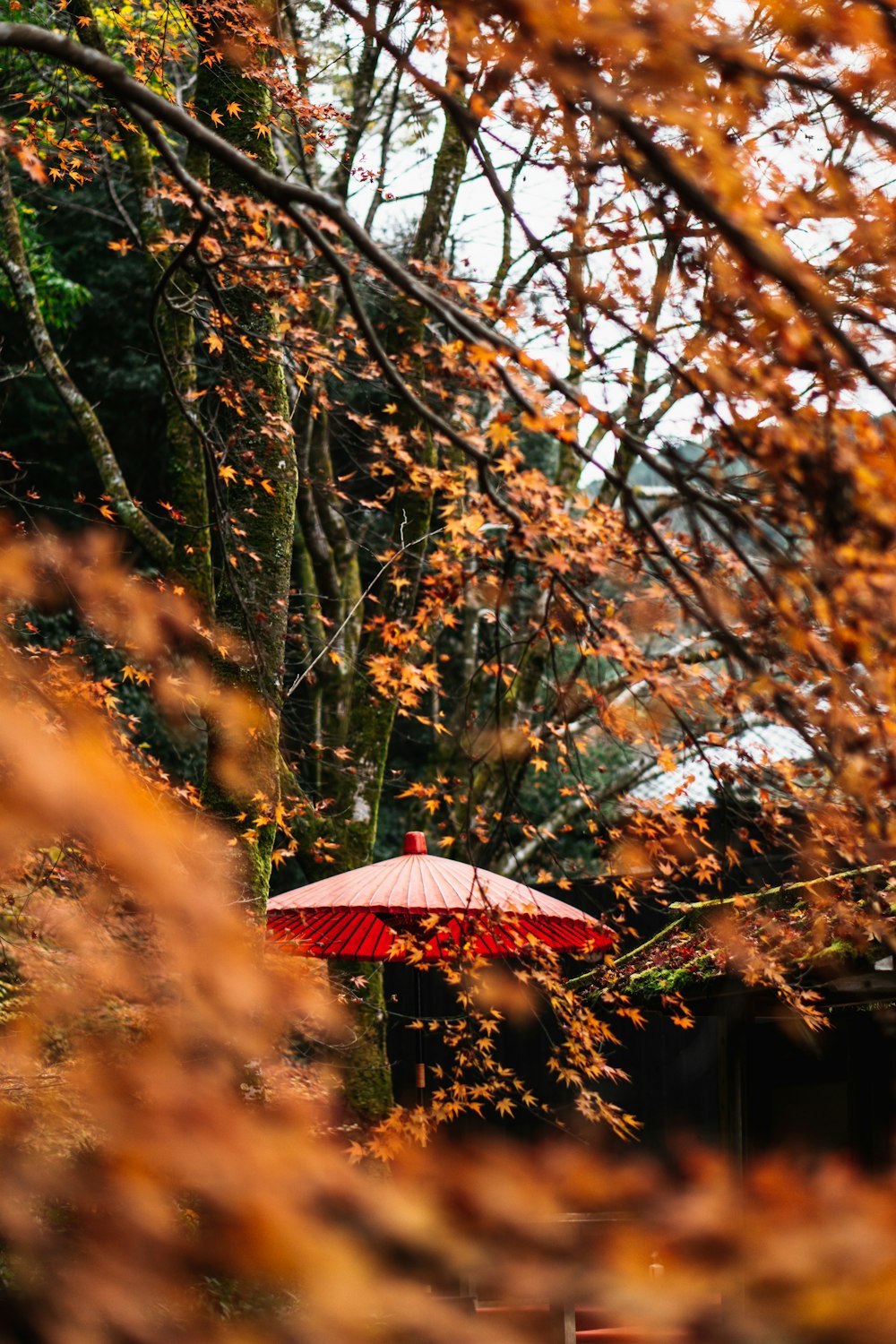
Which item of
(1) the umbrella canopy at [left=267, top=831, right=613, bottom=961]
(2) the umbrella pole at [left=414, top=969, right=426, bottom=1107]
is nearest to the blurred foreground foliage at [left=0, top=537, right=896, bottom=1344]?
(1) the umbrella canopy at [left=267, top=831, right=613, bottom=961]

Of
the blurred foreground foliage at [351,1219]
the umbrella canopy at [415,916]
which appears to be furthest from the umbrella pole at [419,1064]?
the blurred foreground foliage at [351,1219]

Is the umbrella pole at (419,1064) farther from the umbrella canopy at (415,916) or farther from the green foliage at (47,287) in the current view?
the green foliage at (47,287)

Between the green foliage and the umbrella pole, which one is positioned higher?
the green foliage

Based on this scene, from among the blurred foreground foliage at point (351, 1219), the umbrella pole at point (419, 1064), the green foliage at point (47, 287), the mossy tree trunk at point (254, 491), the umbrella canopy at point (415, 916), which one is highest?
the green foliage at point (47, 287)

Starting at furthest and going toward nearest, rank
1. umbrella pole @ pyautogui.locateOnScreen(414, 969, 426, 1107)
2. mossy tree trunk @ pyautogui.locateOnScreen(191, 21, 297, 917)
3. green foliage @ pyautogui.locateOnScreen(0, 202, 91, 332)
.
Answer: green foliage @ pyautogui.locateOnScreen(0, 202, 91, 332)
umbrella pole @ pyautogui.locateOnScreen(414, 969, 426, 1107)
mossy tree trunk @ pyautogui.locateOnScreen(191, 21, 297, 917)

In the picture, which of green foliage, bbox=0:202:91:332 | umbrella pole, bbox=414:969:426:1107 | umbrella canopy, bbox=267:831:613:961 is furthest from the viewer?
green foliage, bbox=0:202:91:332

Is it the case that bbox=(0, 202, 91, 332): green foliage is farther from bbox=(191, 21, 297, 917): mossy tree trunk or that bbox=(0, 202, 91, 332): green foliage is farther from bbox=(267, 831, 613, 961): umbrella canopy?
bbox=(267, 831, 613, 961): umbrella canopy

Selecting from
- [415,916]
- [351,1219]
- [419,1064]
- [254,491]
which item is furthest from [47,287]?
[351,1219]

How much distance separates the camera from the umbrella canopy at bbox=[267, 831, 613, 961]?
5273 millimetres

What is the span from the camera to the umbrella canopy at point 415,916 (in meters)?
5.27

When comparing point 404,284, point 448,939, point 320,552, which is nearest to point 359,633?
point 320,552

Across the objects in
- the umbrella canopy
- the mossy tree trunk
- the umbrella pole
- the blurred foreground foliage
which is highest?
the mossy tree trunk

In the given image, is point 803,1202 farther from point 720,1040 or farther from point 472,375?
point 720,1040

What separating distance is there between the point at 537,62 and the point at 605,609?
5.15 ft
